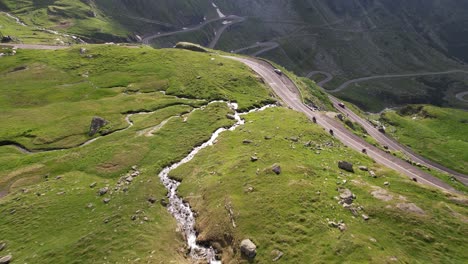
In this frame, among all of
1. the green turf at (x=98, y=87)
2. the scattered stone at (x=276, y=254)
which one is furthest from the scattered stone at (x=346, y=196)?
the green turf at (x=98, y=87)

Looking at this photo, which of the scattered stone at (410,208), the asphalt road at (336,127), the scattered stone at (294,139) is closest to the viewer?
the scattered stone at (410,208)

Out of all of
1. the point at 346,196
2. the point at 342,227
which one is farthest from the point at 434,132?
the point at 342,227

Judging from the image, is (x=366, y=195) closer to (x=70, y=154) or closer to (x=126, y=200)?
(x=126, y=200)

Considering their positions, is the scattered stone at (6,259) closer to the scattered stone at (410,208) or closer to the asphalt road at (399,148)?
the scattered stone at (410,208)

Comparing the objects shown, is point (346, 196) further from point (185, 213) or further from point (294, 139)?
point (185, 213)

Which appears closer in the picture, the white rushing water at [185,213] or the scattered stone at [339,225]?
the scattered stone at [339,225]

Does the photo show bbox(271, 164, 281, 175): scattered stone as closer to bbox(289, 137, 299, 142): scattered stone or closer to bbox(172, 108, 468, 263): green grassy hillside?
bbox(172, 108, 468, 263): green grassy hillside
